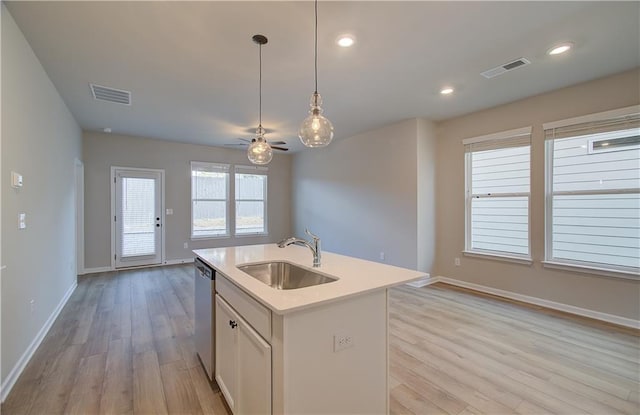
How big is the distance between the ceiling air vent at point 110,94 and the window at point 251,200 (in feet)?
11.0

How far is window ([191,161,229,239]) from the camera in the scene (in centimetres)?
654

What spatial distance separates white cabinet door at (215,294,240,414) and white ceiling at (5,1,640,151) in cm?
211

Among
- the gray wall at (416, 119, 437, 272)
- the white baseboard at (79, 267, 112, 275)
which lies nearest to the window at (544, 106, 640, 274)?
the gray wall at (416, 119, 437, 272)

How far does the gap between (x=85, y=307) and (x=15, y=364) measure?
5.59 ft

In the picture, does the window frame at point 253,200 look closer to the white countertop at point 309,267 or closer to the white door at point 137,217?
the white door at point 137,217

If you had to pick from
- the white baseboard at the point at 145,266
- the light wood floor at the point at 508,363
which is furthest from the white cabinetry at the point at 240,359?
the white baseboard at the point at 145,266

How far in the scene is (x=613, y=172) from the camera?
321cm

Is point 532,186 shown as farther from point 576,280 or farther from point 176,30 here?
point 176,30

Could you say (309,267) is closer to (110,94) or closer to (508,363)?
(508,363)

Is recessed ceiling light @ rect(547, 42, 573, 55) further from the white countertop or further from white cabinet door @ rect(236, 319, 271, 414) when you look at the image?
white cabinet door @ rect(236, 319, 271, 414)

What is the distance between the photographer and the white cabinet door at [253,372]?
1338 millimetres

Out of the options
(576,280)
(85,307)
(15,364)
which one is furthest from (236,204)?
(576,280)

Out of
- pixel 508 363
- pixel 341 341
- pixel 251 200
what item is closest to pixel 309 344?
pixel 341 341

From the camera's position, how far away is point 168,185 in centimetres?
620
